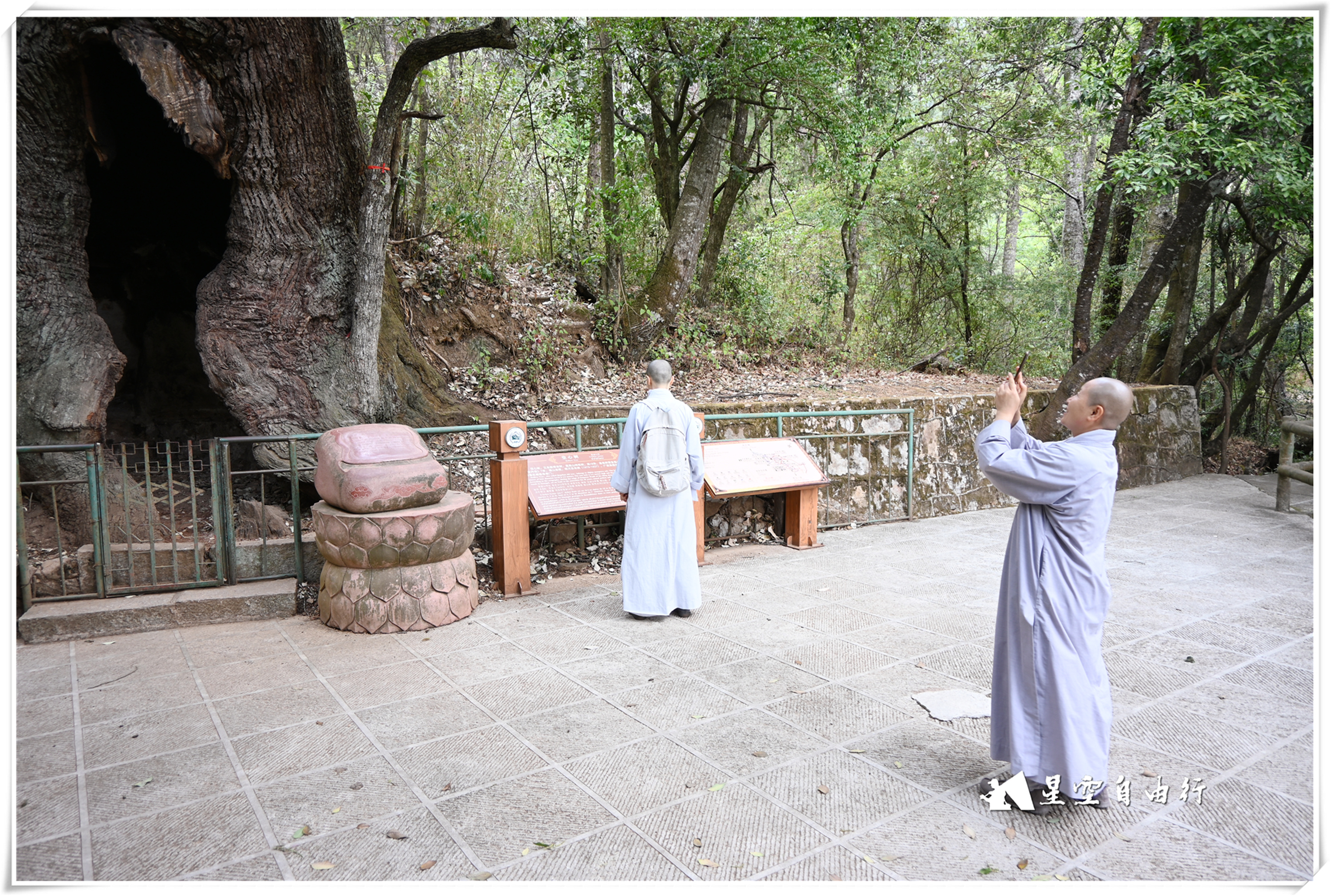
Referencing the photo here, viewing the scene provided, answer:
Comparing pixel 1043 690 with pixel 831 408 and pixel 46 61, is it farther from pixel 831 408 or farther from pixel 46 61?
pixel 46 61

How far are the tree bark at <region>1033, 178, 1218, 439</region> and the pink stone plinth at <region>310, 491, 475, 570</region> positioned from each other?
301 inches

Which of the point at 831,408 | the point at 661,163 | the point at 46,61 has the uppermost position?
the point at 661,163

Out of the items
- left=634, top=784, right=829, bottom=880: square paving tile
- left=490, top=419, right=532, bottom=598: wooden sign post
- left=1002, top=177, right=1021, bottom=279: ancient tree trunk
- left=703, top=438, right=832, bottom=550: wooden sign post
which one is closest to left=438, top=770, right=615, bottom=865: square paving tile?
left=634, top=784, right=829, bottom=880: square paving tile

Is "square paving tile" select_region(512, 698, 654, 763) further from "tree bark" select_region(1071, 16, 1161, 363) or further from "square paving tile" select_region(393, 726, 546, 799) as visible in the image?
"tree bark" select_region(1071, 16, 1161, 363)

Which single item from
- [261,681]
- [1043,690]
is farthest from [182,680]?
[1043,690]

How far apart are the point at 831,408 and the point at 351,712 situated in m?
5.93

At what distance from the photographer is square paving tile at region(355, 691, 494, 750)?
3408 millimetres

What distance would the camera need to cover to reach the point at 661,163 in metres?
11.1

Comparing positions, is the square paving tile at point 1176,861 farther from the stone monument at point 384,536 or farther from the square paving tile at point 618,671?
the stone monument at point 384,536

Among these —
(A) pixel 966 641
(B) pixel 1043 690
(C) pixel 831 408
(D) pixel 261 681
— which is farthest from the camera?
(C) pixel 831 408

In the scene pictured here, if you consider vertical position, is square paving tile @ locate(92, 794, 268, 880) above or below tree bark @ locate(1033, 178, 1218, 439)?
below

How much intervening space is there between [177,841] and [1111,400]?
3447 millimetres

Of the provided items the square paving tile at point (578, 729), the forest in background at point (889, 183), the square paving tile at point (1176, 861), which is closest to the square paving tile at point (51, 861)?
the square paving tile at point (578, 729)

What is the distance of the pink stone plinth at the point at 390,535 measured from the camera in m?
4.67
